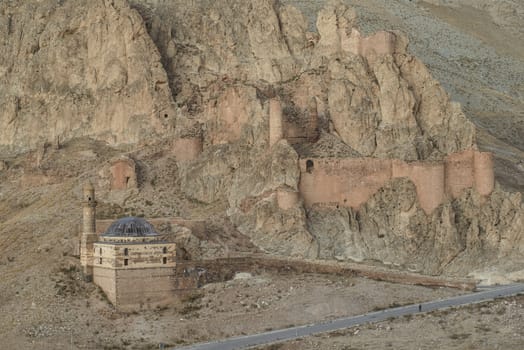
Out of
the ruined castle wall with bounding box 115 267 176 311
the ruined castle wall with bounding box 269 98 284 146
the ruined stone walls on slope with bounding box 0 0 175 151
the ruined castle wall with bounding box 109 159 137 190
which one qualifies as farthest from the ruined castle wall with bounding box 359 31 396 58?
the ruined castle wall with bounding box 115 267 176 311

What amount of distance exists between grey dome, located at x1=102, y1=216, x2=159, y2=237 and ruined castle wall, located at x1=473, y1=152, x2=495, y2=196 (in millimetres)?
21317

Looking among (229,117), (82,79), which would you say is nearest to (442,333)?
(229,117)

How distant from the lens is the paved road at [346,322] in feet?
237

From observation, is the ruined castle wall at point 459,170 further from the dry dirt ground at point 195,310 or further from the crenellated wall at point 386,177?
the dry dirt ground at point 195,310

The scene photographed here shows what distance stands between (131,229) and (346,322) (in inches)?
511

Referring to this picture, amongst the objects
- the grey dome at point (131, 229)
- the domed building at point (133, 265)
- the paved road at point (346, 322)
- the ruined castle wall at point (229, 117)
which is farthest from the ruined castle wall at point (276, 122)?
the paved road at point (346, 322)

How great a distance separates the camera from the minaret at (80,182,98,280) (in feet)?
269

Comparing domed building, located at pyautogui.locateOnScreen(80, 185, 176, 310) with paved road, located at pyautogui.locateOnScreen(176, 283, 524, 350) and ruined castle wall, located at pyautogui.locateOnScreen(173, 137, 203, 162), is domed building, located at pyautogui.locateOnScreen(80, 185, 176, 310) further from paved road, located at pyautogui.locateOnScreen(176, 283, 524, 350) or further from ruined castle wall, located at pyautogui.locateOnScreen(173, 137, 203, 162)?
ruined castle wall, located at pyautogui.locateOnScreen(173, 137, 203, 162)

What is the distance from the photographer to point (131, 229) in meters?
80.6

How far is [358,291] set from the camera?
81.2 metres

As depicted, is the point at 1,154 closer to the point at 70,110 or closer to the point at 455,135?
the point at 70,110

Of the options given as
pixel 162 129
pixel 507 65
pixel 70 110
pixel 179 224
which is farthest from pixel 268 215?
pixel 507 65

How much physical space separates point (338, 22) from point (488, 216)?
1816cm

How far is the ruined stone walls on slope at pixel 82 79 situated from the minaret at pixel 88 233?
13747mm
